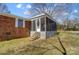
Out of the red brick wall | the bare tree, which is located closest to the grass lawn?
the red brick wall

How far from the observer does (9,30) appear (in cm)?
200

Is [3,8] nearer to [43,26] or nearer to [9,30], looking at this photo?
[9,30]

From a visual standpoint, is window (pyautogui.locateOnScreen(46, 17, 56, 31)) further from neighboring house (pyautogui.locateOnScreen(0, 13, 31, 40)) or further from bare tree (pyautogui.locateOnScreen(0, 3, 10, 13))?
bare tree (pyautogui.locateOnScreen(0, 3, 10, 13))

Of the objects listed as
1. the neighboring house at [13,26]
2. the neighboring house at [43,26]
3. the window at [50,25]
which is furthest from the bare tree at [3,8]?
the window at [50,25]

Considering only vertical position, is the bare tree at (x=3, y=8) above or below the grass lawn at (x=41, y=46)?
above

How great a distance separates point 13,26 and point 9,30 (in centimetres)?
6

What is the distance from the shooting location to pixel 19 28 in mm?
2021

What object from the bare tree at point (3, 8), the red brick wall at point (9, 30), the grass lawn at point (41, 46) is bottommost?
the grass lawn at point (41, 46)

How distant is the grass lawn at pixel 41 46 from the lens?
6.46 ft

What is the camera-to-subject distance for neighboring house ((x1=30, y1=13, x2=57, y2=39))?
2.00 metres

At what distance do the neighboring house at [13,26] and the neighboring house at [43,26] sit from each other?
6 cm

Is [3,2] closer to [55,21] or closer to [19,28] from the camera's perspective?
[19,28]

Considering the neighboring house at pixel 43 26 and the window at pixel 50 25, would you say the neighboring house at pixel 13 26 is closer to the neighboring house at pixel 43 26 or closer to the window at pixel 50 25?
the neighboring house at pixel 43 26

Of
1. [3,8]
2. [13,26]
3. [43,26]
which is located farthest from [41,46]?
[3,8]
